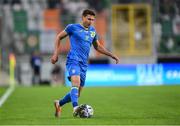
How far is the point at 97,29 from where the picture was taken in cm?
3934

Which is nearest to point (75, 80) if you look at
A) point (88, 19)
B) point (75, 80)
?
point (75, 80)

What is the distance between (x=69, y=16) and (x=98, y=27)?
177 centimetres

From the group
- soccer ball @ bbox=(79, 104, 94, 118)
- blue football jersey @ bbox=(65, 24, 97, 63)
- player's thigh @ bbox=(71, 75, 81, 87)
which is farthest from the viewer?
blue football jersey @ bbox=(65, 24, 97, 63)

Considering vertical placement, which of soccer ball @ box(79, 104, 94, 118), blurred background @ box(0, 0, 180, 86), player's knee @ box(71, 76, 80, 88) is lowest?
soccer ball @ box(79, 104, 94, 118)

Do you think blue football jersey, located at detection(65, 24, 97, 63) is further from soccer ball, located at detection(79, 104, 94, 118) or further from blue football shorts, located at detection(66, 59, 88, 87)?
soccer ball, located at detection(79, 104, 94, 118)

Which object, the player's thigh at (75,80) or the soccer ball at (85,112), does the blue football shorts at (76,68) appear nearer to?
the player's thigh at (75,80)

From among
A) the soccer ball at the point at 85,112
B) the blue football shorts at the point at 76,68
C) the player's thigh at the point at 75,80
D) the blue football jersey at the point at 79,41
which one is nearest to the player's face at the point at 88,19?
the blue football jersey at the point at 79,41

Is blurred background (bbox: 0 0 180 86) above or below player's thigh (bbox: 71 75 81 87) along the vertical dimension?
above

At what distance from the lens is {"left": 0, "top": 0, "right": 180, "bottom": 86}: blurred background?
3903cm

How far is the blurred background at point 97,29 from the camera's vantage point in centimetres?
3903

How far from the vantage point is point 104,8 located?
39969mm

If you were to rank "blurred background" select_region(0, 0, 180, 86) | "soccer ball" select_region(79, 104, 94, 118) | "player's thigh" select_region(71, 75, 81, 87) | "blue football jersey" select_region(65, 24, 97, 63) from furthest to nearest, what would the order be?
1. "blurred background" select_region(0, 0, 180, 86)
2. "blue football jersey" select_region(65, 24, 97, 63)
3. "player's thigh" select_region(71, 75, 81, 87)
4. "soccer ball" select_region(79, 104, 94, 118)

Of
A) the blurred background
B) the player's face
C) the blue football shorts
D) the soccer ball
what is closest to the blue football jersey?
the blue football shorts

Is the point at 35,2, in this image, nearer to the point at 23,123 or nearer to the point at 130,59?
the point at 130,59
